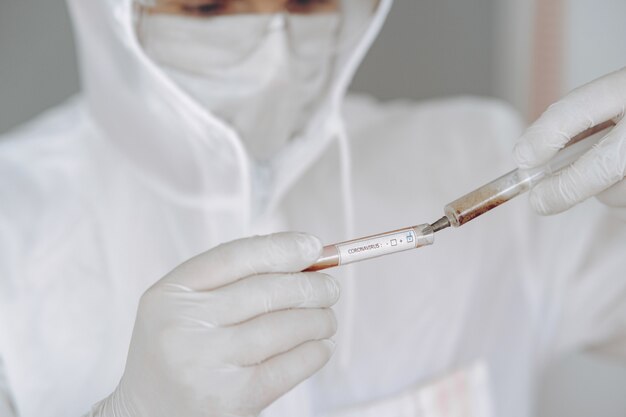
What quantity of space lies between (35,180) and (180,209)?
8.3 inches

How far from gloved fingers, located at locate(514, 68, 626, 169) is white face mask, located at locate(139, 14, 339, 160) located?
1.19 feet

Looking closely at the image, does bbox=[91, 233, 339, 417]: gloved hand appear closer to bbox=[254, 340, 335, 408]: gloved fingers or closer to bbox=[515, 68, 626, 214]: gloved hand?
bbox=[254, 340, 335, 408]: gloved fingers

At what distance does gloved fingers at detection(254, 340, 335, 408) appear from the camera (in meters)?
0.72

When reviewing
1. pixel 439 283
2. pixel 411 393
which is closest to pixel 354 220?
pixel 439 283

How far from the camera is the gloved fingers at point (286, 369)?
72 cm

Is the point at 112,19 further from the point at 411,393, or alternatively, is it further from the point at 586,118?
the point at 411,393

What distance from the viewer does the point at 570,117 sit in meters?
0.74

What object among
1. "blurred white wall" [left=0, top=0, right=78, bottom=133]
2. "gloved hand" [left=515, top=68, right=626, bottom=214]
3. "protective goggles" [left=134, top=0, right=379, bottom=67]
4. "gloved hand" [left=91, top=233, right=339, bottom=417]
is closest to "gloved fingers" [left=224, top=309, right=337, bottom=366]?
"gloved hand" [left=91, top=233, right=339, bottom=417]

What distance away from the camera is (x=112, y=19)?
88 cm

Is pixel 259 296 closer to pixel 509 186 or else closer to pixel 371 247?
pixel 371 247

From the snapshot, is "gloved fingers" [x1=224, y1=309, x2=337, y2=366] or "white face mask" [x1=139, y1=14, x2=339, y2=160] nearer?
"gloved fingers" [x1=224, y1=309, x2=337, y2=366]

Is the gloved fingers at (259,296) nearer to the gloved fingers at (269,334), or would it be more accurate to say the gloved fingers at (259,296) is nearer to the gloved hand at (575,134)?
the gloved fingers at (269,334)

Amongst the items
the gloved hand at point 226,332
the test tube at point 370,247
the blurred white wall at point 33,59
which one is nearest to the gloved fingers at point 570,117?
the test tube at point 370,247

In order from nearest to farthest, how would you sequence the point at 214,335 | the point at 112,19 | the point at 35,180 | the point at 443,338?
the point at 214,335 < the point at 112,19 < the point at 35,180 < the point at 443,338
